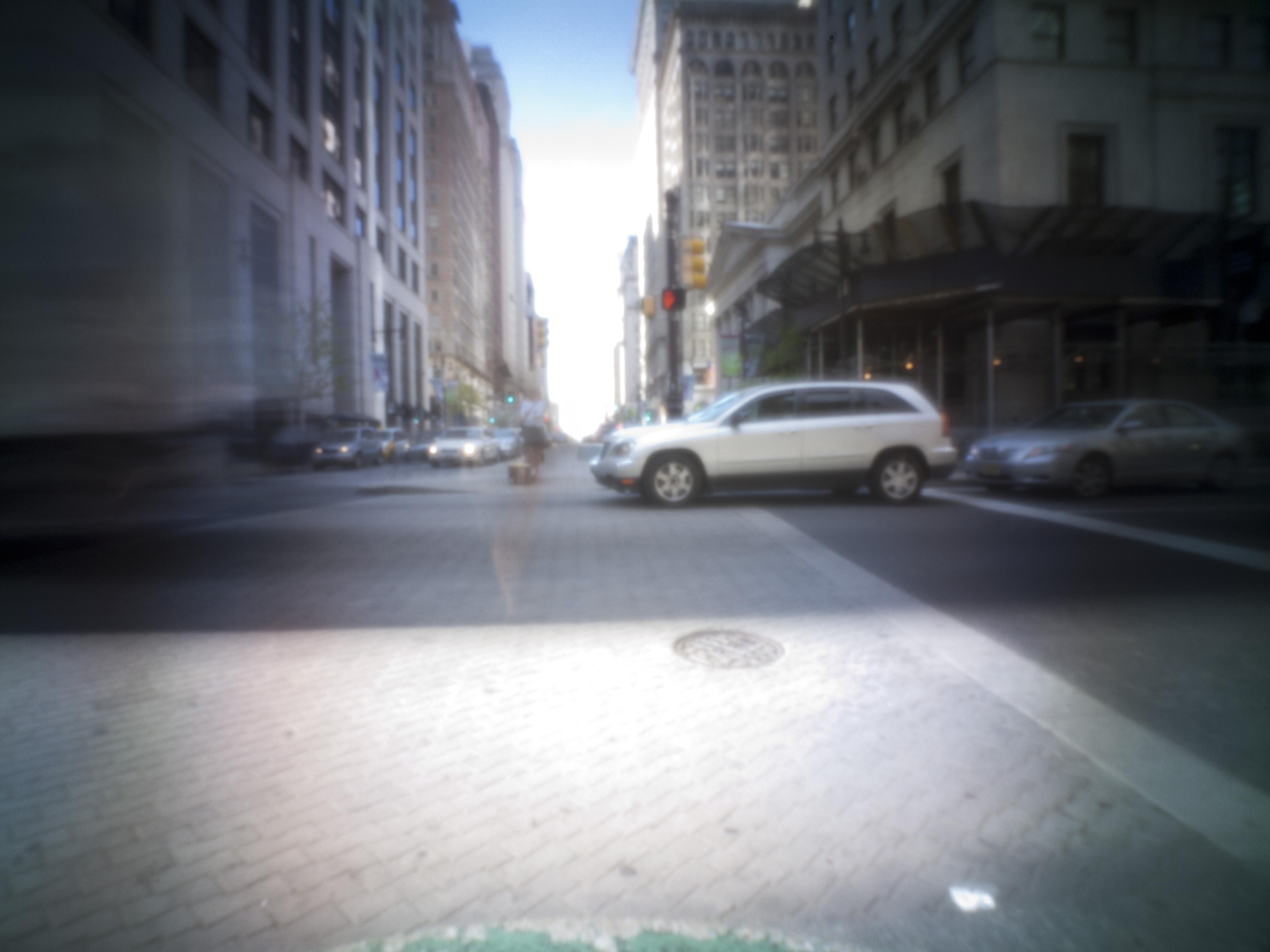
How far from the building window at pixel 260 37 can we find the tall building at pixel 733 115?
75.5 meters

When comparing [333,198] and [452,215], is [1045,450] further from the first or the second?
[452,215]

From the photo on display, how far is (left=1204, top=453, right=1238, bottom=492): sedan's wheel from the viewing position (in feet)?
39.3

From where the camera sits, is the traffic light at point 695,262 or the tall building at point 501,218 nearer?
the traffic light at point 695,262

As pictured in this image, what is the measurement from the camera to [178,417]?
686 cm

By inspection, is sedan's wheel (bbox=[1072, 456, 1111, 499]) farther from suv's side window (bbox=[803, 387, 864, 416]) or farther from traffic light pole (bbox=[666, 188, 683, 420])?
traffic light pole (bbox=[666, 188, 683, 420])

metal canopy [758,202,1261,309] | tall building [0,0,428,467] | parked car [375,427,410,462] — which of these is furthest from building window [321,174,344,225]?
metal canopy [758,202,1261,309]

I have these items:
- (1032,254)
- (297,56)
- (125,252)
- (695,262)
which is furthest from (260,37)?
(1032,254)

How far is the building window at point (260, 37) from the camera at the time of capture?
17.1 m

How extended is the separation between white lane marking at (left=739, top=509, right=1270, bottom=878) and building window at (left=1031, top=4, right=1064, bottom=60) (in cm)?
2691

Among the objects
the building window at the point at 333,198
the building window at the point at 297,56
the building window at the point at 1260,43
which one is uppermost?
the building window at the point at 333,198

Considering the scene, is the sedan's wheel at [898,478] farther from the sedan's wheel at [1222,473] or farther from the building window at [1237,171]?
the building window at [1237,171]

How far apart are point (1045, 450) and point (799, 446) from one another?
3953 mm

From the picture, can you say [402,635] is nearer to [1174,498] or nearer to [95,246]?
[95,246]

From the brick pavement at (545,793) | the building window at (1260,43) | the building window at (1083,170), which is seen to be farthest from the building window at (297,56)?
the building window at (1083,170)
